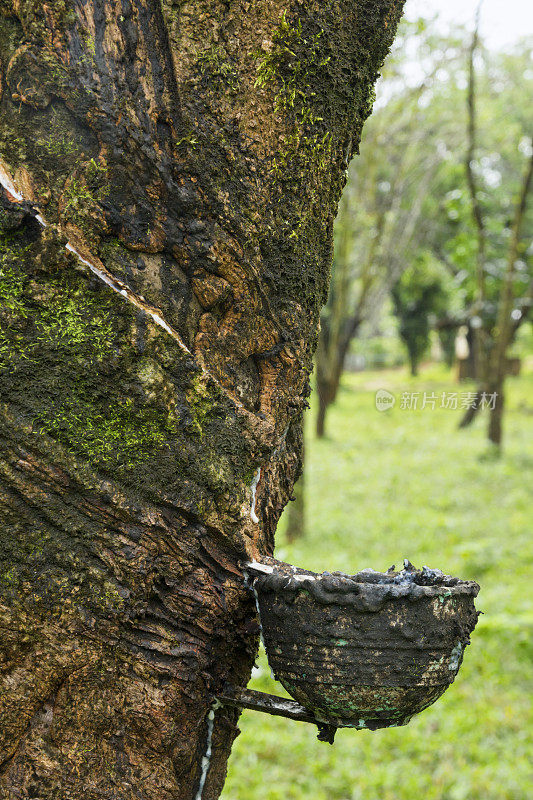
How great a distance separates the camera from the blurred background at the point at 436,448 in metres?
3.80

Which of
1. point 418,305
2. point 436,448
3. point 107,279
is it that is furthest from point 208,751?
point 418,305

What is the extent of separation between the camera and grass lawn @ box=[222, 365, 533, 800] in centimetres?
362

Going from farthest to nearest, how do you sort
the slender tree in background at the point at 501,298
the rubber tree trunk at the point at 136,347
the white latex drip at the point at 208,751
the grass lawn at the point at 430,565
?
the slender tree in background at the point at 501,298 < the grass lawn at the point at 430,565 < the white latex drip at the point at 208,751 < the rubber tree trunk at the point at 136,347

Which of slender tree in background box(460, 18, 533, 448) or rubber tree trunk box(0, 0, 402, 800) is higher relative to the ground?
slender tree in background box(460, 18, 533, 448)

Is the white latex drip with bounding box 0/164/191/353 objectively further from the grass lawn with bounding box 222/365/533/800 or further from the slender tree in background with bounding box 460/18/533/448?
the slender tree in background with bounding box 460/18/533/448

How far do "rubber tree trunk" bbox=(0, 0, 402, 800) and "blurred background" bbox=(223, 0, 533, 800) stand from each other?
7.82 ft

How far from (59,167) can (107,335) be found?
32 cm

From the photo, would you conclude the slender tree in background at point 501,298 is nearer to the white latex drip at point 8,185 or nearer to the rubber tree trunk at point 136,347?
the rubber tree trunk at point 136,347

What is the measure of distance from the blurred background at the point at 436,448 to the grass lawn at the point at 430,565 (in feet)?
0.05

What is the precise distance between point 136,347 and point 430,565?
207 inches

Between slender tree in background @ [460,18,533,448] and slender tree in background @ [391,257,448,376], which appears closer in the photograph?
slender tree in background @ [460,18,533,448]

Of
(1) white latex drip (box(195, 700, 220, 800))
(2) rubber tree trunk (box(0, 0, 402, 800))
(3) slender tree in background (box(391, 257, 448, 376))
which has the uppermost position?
(3) slender tree in background (box(391, 257, 448, 376))

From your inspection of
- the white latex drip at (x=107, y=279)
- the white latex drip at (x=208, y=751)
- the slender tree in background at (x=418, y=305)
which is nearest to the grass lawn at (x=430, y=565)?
the white latex drip at (x=208, y=751)

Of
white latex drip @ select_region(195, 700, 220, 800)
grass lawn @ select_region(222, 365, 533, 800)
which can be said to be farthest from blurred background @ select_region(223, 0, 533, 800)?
white latex drip @ select_region(195, 700, 220, 800)
